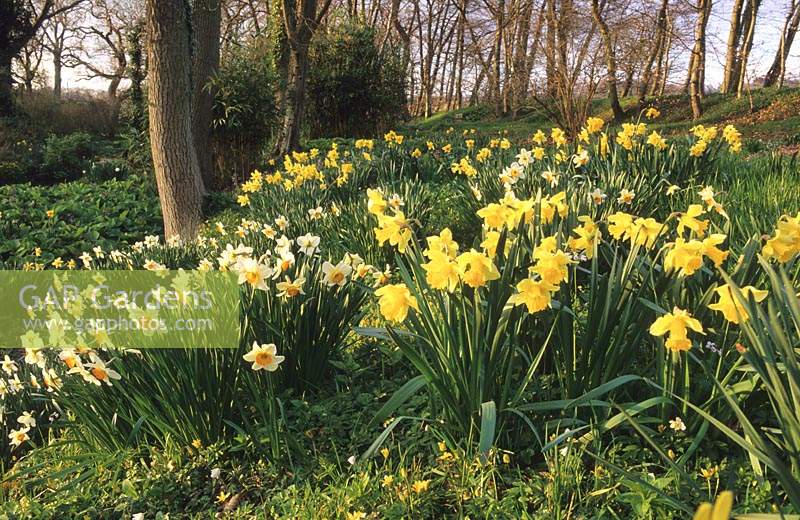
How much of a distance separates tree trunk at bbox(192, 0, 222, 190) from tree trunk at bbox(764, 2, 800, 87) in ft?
51.3

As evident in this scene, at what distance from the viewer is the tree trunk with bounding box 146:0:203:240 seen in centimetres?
561

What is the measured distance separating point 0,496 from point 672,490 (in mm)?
2131

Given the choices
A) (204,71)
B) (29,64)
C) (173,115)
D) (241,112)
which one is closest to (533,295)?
(173,115)

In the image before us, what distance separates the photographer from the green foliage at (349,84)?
12164mm

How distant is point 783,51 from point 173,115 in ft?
56.4

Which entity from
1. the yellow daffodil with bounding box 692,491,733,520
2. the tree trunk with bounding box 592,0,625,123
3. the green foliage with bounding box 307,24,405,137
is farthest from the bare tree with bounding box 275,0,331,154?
the yellow daffodil with bounding box 692,491,733,520

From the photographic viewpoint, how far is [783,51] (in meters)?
15.9

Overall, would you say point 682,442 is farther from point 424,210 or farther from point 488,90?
point 488,90

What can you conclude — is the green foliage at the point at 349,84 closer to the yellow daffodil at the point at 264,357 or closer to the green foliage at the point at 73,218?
the green foliage at the point at 73,218

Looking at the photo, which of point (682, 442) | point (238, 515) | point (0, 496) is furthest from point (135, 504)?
point (682, 442)

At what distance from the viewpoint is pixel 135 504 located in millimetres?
1714

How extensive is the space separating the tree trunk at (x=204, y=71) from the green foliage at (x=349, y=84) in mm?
3996

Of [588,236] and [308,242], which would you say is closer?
[588,236]

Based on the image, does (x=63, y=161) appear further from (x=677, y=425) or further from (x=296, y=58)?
(x=677, y=425)
